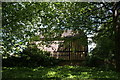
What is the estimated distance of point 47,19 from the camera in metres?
7.13

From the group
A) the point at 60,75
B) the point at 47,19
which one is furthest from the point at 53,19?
the point at 60,75

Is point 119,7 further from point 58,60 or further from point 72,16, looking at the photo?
point 58,60

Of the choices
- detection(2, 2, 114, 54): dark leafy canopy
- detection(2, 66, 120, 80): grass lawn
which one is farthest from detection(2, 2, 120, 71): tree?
detection(2, 66, 120, 80): grass lawn

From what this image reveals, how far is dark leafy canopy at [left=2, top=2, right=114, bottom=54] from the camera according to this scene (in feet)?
18.6

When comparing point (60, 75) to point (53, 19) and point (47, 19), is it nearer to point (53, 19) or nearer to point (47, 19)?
point (47, 19)

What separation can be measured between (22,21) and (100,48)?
4988mm

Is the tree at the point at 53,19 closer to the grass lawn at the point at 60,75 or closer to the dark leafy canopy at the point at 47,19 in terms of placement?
the dark leafy canopy at the point at 47,19

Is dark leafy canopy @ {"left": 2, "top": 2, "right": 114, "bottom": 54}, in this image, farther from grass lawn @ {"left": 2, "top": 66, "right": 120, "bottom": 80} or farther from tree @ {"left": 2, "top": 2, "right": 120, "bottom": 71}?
grass lawn @ {"left": 2, "top": 66, "right": 120, "bottom": 80}

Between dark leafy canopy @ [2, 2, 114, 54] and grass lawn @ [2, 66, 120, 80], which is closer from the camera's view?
dark leafy canopy @ [2, 2, 114, 54]

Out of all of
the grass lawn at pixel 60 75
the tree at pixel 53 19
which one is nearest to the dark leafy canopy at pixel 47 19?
the tree at pixel 53 19

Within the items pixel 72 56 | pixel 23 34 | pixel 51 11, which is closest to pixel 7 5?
pixel 23 34

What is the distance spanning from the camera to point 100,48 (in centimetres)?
884

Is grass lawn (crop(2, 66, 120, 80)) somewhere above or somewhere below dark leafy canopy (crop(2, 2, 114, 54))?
below

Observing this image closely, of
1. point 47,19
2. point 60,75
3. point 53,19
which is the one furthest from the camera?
point 53,19
